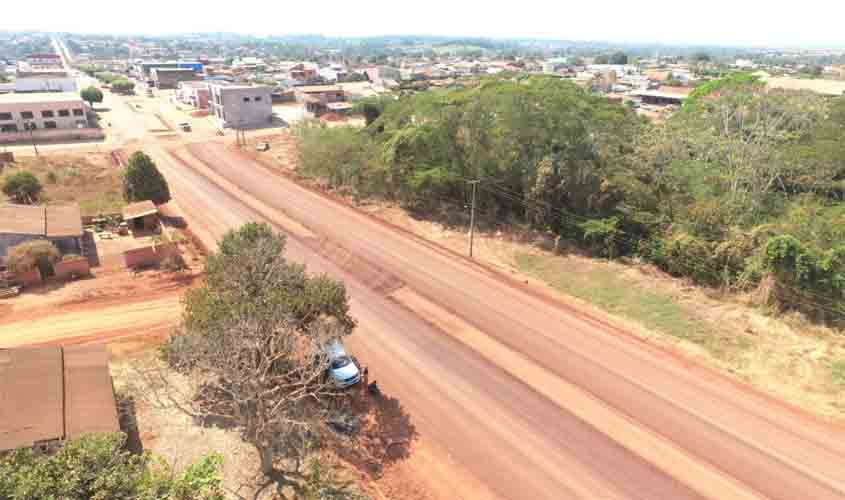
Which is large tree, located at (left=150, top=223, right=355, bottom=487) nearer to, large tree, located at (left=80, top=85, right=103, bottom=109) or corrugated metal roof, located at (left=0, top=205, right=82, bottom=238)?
corrugated metal roof, located at (left=0, top=205, right=82, bottom=238)

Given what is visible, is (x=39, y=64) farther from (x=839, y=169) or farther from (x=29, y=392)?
(x=839, y=169)

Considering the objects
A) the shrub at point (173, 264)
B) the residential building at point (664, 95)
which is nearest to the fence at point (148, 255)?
the shrub at point (173, 264)

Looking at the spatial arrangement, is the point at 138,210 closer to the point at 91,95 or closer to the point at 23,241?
the point at 23,241

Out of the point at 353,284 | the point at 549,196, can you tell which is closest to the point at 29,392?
the point at 353,284

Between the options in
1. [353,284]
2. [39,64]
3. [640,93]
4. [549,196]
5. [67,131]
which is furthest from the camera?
[39,64]

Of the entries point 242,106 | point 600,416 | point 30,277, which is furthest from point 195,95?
point 600,416

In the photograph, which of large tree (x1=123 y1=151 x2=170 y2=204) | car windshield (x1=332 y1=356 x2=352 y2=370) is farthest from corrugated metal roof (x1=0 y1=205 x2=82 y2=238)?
car windshield (x1=332 y1=356 x2=352 y2=370)
